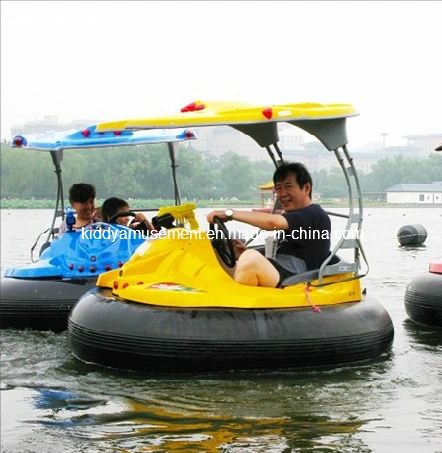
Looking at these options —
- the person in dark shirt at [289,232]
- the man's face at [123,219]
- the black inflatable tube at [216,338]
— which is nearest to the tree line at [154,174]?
the man's face at [123,219]

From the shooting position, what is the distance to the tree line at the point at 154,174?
4938 centimetres

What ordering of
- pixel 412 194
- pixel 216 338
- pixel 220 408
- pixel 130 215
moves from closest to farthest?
pixel 220 408 < pixel 216 338 < pixel 130 215 < pixel 412 194

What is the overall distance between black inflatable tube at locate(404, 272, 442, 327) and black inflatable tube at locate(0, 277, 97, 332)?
3072 millimetres

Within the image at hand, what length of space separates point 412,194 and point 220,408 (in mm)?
78060

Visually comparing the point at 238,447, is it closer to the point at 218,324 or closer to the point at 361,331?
the point at 218,324

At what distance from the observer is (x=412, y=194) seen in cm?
8200

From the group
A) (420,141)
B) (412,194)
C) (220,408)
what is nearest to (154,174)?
(412,194)

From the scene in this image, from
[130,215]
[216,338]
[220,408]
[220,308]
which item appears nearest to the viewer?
[220,408]

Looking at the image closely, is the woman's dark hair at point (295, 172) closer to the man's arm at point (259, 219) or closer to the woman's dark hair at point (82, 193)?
the man's arm at point (259, 219)

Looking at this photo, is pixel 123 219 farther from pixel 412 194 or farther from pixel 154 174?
pixel 412 194

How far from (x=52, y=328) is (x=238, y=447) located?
3.64m

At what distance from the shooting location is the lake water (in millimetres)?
5152

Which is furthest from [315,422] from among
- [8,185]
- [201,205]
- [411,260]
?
[8,185]

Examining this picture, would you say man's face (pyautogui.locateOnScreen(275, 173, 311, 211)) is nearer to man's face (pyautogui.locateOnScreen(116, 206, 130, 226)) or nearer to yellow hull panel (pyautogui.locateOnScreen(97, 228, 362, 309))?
yellow hull panel (pyautogui.locateOnScreen(97, 228, 362, 309))
